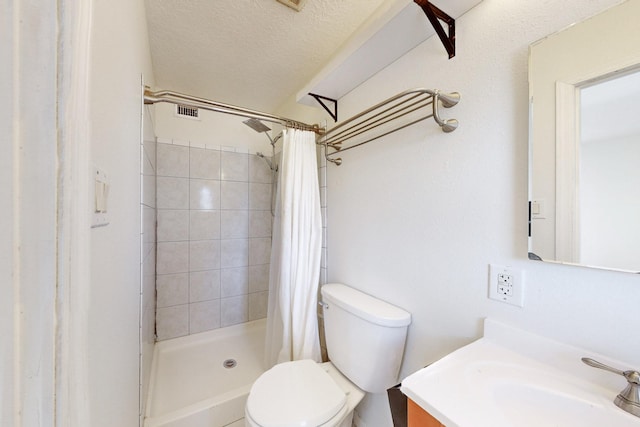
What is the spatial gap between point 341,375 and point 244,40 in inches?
72.5

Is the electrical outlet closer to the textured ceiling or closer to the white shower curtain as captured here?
the white shower curtain

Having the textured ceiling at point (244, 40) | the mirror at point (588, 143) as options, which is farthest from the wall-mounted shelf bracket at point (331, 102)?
the mirror at point (588, 143)

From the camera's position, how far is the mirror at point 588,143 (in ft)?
1.80

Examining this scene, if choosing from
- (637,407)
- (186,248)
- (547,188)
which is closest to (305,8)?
(547,188)

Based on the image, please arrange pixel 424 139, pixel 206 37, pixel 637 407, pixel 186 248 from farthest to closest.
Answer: pixel 186 248 < pixel 206 37 < pixel 424 139 < pixel 637 407

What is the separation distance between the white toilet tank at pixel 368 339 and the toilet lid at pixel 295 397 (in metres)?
0.12

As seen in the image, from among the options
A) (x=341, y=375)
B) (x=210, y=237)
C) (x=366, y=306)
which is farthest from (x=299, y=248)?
(x=210, y=237)

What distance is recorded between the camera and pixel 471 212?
0.83 metres

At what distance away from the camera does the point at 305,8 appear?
44.9 inches

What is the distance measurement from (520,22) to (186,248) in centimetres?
230

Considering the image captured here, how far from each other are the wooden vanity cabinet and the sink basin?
0.11 ft

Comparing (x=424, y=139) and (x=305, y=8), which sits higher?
(x=305, y=8)

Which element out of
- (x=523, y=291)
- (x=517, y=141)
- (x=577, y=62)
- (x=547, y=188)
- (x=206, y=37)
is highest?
(x=206, y=37)

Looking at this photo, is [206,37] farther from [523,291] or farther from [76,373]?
[523,291]
